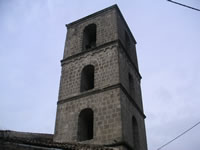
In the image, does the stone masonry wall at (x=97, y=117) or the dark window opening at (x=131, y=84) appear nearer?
the stone masonry wall at (x=97, y=117)

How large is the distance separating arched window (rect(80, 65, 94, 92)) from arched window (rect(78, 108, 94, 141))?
1396 millimetres

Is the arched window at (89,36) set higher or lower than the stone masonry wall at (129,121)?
higher

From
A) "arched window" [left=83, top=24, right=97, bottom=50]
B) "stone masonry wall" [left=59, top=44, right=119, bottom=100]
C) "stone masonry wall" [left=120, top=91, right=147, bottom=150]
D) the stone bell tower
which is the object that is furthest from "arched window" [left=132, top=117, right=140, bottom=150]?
"arched window" [left=83, top=24, right=97, bottom=50]

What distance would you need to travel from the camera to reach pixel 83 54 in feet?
47.6

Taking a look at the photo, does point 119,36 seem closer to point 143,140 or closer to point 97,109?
point 97,109

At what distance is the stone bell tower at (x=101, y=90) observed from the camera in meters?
11.2

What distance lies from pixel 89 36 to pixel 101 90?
5.66 metres

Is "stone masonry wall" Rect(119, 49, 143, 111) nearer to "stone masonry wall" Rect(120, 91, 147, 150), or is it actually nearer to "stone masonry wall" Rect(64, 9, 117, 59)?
"stone masonry wall" Rect(120, 91, 147, 150)

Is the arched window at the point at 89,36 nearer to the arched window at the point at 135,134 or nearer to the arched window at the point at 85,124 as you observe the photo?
the arched window at the point at 85,124

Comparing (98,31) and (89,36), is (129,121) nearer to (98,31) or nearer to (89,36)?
(98,31)

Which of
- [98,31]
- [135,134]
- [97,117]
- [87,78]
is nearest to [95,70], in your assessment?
[87,78]

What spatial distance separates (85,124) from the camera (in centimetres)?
1245

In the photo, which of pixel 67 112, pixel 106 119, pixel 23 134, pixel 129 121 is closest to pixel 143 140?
pixel 129 121

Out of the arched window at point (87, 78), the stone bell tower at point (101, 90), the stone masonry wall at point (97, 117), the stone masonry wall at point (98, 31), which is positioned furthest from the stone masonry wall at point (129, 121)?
the stone masonry wall at point (98, 31)
